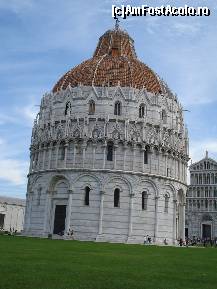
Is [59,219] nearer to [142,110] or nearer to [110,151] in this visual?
[110,151]

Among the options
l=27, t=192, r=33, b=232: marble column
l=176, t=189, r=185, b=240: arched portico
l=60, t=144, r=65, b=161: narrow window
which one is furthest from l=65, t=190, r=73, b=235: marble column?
l=176, t=189, r=185, b=240: arched portico

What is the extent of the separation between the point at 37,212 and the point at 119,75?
20472 mm

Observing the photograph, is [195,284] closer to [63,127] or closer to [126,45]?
[63,127]

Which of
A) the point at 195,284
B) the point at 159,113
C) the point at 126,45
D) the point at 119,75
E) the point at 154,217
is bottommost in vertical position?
the point at 195,284

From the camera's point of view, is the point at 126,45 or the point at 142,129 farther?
the point at 126,45

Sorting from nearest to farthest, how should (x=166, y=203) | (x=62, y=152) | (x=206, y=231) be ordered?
(x=62, y=152) < (x=166, y=203) < (x=206, y=231)

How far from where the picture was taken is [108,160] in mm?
51094

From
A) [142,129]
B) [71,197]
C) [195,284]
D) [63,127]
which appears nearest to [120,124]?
[142,129]

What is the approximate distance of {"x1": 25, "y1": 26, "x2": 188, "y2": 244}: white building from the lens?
5016cm

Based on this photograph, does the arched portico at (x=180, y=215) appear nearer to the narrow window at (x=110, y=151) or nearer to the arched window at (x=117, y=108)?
the narrow window at (x=110, y=151)

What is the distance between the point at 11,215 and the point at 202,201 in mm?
48209

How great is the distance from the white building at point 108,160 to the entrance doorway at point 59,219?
119 millimetres

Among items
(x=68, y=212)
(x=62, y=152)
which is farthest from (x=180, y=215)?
(x=62, y=152)

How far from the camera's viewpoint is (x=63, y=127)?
53.2 meters
